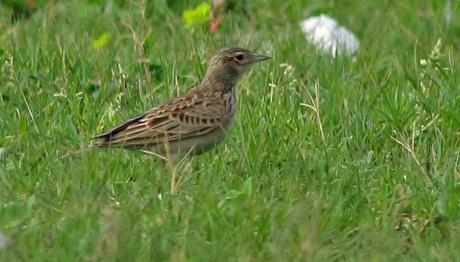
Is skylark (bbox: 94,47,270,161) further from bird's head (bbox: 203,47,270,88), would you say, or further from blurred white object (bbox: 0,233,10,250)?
blurred white object (bbox: 0,233,10,250)

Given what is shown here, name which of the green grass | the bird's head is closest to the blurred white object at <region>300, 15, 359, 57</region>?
the green grass

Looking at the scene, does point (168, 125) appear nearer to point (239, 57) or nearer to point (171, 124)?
point (171, 124)

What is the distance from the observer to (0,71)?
9.62 metres

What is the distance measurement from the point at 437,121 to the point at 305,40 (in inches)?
88.3

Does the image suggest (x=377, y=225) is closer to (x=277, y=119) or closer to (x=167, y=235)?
(x=167, y=235)

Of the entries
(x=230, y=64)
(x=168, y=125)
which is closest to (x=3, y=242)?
(x=168, y=125)

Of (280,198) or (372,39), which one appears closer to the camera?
(280,198)

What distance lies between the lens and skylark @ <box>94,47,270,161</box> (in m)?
8.03

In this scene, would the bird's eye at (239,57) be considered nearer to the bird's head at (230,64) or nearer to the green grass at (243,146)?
the bird's head at (230,64)

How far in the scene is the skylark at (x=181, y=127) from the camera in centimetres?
803

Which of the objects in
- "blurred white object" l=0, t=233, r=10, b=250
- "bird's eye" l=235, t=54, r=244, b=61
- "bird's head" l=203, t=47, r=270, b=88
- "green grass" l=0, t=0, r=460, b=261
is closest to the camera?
"blurred white object" l=0, t=233, r=10, b=250

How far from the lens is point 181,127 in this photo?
827 centimetres

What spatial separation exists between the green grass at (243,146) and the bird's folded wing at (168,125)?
0.13 meters

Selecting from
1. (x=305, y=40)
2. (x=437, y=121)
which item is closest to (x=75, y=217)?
(x=437, y=121)
